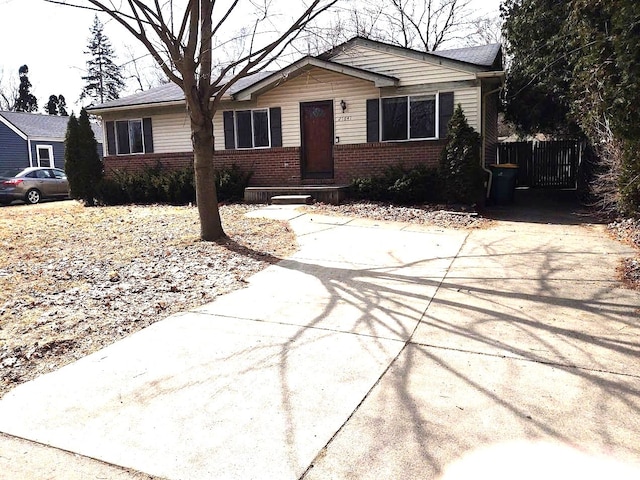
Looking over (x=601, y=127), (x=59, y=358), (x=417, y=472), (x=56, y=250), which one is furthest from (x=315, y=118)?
(x=417, y=472)

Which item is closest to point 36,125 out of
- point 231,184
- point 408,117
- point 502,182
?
point 231,184

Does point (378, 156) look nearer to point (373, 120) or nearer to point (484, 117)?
point (373, 120)

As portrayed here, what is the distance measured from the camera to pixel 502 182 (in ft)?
45.0

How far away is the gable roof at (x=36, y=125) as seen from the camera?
27481 millimetres

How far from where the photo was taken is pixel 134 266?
6.80 metres

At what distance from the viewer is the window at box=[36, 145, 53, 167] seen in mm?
28297

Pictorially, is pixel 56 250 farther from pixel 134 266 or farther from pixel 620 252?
Result: pixel 620 252

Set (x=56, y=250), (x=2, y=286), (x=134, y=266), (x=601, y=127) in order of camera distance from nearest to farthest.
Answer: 1. (x=2, y=286)
2. (x=134, y=266)
3. (x=56, y=250)
4. (x=601, y=127)

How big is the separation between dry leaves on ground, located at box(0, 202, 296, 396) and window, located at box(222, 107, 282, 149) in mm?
4619

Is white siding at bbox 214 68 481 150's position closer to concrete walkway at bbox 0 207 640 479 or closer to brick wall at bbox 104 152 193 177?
brick wall at bbox 104 152 193 177

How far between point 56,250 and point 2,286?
2.30 m

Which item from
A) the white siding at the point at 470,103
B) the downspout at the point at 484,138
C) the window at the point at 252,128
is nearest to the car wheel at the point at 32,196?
the window at the point at 252,128

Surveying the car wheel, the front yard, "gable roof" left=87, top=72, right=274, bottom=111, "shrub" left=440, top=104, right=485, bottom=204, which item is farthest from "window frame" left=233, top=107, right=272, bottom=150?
the car wheel

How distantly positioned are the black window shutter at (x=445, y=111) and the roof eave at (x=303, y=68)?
130 centimetres
